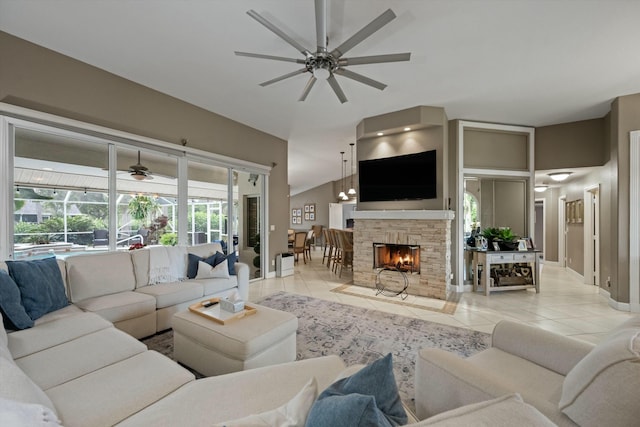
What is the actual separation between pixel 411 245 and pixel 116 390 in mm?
4412

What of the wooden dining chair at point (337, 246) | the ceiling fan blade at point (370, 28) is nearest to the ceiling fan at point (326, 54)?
the ceiling fan blade at point (370, 28)

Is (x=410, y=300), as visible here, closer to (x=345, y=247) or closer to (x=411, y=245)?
(x=411, y=245)

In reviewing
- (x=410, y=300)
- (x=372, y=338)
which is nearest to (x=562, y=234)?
(x=410, y=300)

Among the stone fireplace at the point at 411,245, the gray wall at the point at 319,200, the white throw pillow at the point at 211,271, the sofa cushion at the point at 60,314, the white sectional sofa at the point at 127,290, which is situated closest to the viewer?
the sofa cushion at the point at 60,314

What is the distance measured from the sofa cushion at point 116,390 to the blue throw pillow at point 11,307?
3.82 ft

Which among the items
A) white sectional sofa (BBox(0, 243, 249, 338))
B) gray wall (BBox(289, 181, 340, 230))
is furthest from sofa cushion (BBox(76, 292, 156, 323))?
gray wall (BBox(289, 181, 340, 230))

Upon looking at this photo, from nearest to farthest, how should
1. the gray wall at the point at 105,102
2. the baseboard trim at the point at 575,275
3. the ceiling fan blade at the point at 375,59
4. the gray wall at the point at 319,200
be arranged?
the ceiling fan blade at the point at 375,59
the gray wall at the point at 105,102
the baseboard trim at the point at 575,275
the gray wall at the point at 319,200

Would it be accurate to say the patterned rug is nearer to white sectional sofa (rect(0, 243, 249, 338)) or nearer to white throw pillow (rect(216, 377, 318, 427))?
white sectional sofa (rect(0, 243, 249, 338))

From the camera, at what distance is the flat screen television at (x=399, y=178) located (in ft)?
15.5

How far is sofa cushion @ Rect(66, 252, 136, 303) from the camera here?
9.19 ft

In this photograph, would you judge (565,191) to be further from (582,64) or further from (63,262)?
(63,262)

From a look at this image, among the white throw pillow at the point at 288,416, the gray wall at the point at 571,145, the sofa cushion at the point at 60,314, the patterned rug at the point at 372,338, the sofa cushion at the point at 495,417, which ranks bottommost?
the patterned rug at the point at 372,338

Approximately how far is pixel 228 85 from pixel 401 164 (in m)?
3.15

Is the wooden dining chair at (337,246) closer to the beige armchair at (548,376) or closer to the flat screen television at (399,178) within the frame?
the flat screen television at (399,178)
